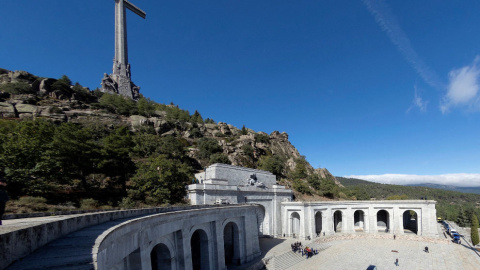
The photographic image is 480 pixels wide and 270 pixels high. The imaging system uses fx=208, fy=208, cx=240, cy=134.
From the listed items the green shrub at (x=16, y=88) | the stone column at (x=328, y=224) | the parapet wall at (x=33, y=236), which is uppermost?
the green shrub at (x=16, y=88)

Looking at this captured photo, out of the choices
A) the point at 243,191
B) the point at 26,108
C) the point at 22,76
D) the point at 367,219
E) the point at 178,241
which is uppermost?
the point at 22,76

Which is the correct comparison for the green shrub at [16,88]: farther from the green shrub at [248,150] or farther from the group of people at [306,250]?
the group of people at [306,250]

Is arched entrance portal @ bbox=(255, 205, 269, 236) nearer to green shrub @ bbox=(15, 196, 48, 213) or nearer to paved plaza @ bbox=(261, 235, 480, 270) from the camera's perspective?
paved plaza @ bbox=(261, 235, 480, 270)

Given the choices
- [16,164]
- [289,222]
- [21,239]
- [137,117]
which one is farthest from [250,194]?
[137,117]

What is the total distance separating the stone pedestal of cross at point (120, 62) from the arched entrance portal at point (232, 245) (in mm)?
76035

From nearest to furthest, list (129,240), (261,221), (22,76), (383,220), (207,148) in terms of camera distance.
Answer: (129,240) → (261,221) → (383,220) → (207,148) → (22,76)

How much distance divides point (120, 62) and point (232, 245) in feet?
262

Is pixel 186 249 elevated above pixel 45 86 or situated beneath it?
situated beneath

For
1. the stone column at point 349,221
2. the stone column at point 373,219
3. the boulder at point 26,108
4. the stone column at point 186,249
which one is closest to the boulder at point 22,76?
the boulder at point 26,108

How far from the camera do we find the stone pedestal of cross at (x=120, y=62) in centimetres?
7562

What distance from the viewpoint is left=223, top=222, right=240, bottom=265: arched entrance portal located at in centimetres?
2217

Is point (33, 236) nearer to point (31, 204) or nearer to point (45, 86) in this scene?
point (31, 204)

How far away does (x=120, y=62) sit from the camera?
78000 mm

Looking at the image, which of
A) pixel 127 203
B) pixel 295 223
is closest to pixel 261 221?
pixel 295 223
